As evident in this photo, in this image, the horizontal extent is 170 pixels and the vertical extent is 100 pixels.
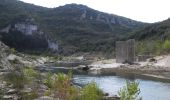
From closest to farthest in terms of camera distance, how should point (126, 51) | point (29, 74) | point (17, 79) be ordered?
point (17, 79) → point (29, 74) → point (126, 51)

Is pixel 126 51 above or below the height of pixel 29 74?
above

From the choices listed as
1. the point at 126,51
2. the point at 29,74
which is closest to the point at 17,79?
the point at 29,74

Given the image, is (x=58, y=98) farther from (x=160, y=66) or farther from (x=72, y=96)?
(x=160, y=66)

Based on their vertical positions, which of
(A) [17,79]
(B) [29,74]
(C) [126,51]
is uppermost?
(C) [126,51]

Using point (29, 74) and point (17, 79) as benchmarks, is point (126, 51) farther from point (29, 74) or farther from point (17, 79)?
point (17, 79)

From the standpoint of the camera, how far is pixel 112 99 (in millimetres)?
44375

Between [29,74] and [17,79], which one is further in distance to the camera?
[29,74]

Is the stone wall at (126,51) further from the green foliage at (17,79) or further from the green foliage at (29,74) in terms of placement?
the green foliage at (17,79)

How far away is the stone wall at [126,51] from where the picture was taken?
416ft

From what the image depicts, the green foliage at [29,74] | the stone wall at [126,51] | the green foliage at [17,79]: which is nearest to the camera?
the green foliage at [17,79]

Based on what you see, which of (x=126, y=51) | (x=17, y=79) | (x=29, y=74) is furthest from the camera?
(x=126, y=51)

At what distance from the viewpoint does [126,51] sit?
129m

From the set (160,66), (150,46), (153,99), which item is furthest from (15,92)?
(150,46)

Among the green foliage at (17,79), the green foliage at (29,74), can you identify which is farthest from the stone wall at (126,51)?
the green foliage at (17,79)
